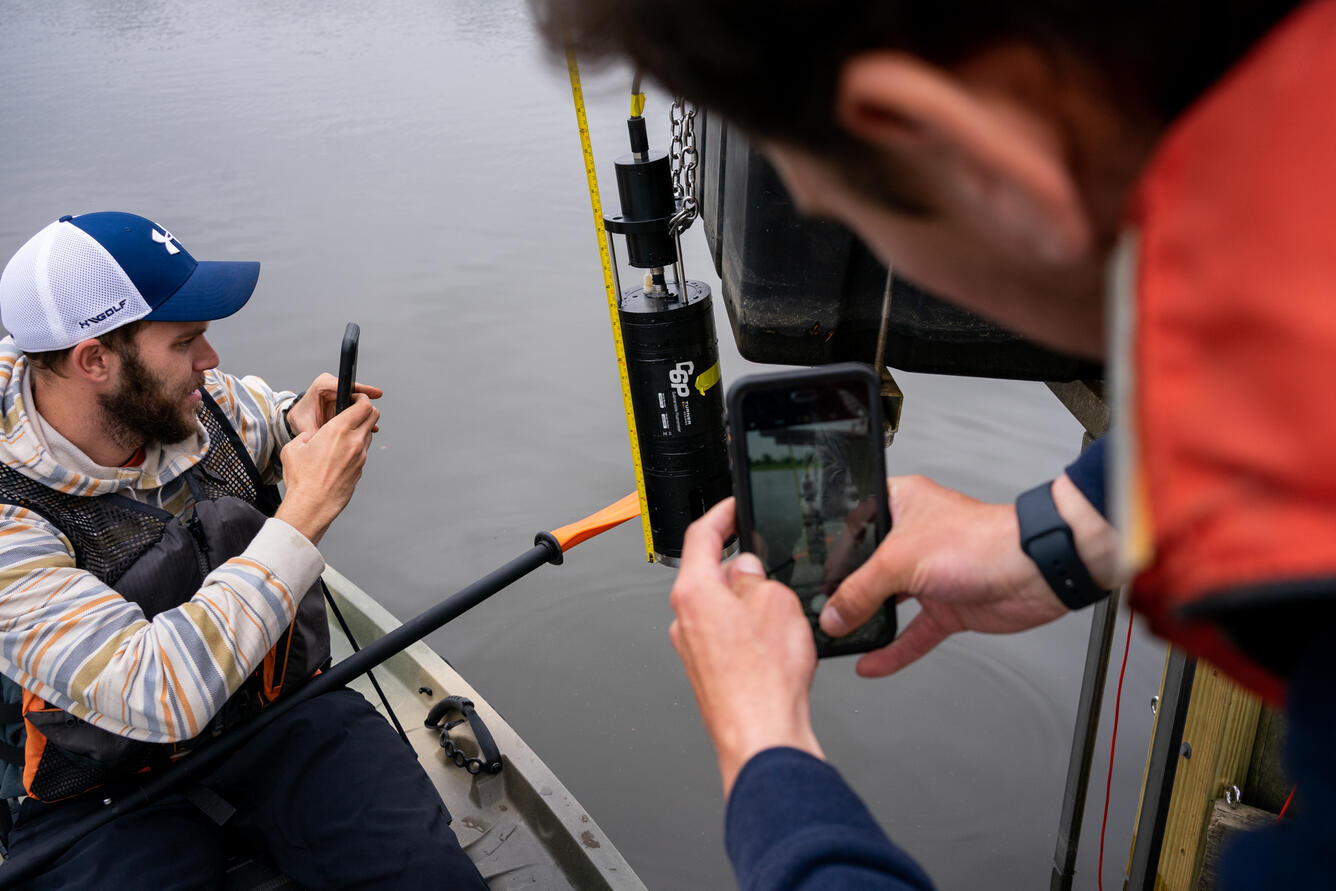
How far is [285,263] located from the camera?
10406 millimetres

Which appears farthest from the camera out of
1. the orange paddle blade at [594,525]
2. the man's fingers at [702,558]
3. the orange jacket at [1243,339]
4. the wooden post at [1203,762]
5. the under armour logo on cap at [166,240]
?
the orange paddle blade at [594,525]

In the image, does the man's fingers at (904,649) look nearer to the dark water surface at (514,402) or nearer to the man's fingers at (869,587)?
the man's fingers at (869,587)

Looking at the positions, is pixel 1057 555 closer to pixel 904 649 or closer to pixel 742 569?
pixel 904 649

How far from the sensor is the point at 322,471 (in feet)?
7.52

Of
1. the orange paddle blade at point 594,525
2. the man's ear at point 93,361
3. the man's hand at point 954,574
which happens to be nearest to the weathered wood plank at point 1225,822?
the man's hand at point 954,574

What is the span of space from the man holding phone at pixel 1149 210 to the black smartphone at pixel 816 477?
1.85 feet

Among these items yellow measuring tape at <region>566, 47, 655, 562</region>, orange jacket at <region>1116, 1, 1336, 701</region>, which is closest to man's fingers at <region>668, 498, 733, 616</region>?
orange jacket at <region>1116, 1, 1336, 701</region>

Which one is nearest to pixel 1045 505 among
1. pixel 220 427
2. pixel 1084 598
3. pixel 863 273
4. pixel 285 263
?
pixel 1084 598

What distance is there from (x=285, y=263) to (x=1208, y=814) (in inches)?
400

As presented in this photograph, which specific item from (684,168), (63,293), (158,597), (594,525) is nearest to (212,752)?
(158,597)

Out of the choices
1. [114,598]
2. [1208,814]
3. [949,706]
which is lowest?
[949,706]

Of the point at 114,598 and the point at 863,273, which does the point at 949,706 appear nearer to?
the point at 863,273

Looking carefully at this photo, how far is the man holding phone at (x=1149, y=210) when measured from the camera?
424 millimetres

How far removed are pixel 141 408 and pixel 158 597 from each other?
43 cm
